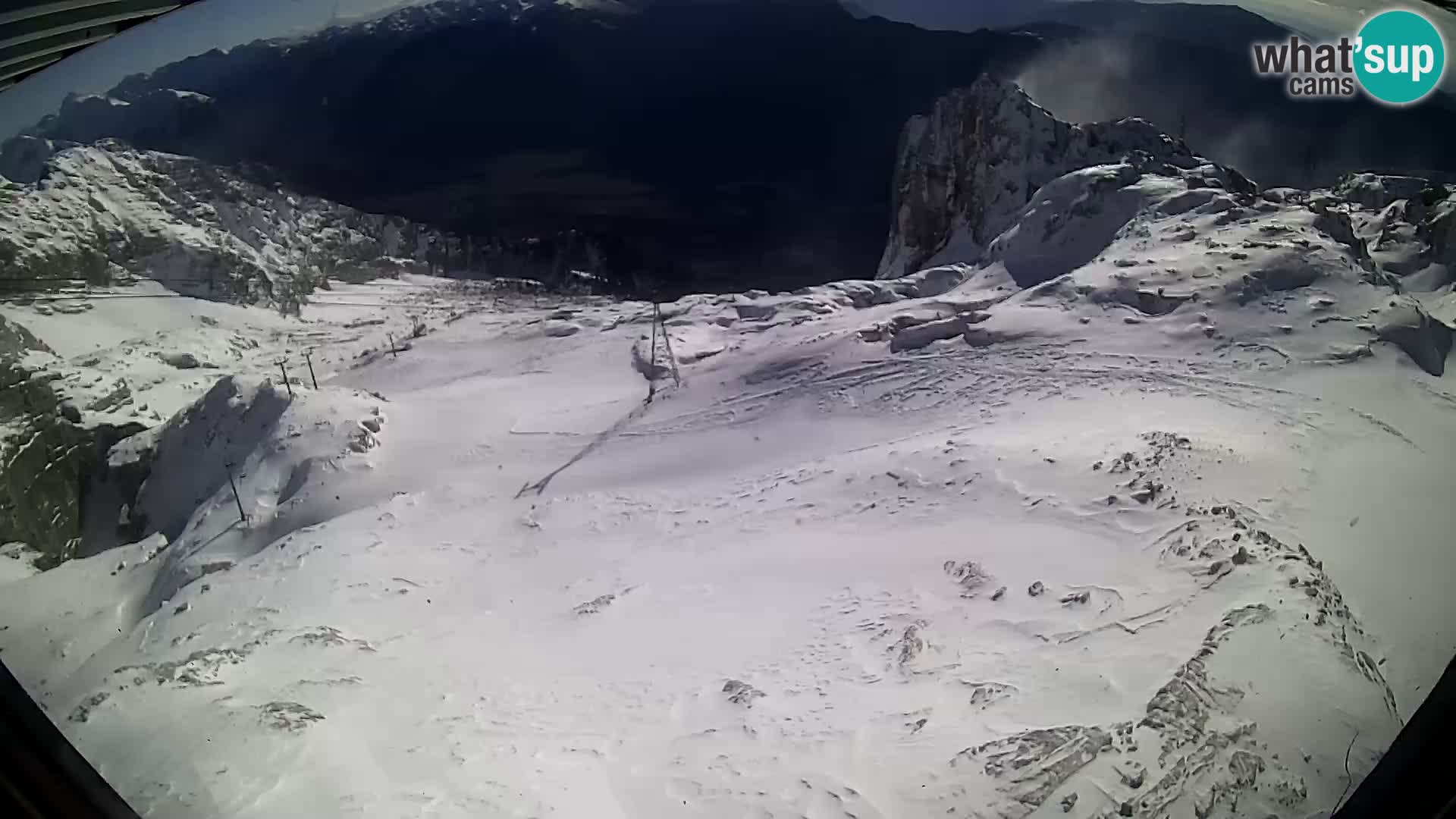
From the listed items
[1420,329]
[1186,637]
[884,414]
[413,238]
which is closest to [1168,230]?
[884,414]

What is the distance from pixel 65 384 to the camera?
294 cm

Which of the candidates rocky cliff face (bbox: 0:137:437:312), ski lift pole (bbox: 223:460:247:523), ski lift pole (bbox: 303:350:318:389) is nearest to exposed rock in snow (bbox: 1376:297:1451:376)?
rocky cliff face (bbox: 0:137:437:312)

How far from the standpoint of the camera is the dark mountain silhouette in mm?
3389

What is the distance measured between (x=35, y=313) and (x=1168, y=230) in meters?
8.66

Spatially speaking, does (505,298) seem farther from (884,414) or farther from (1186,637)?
(1186,637)

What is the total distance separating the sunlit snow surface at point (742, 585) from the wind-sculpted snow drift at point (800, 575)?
0.05 ft

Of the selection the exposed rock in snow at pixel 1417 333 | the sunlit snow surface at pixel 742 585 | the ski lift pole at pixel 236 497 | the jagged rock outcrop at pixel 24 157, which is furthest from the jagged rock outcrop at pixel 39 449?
the exposed rock in snow at pixel 1417 333

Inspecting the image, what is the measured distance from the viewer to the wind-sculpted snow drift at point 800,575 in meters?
2.22

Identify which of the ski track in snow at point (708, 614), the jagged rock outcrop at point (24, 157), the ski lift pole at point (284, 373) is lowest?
the ski track in snow at point (708, 614)

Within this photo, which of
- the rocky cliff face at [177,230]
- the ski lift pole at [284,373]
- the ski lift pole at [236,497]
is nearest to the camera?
the rocky cliff face at [177,230]

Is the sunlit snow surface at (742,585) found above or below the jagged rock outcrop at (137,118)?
below

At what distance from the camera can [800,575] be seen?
3527 millimetres

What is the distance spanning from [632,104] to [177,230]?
2.49 meters

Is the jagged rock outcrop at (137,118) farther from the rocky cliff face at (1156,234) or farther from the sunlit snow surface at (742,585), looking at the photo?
the rocky cliff face at (1156,234)
